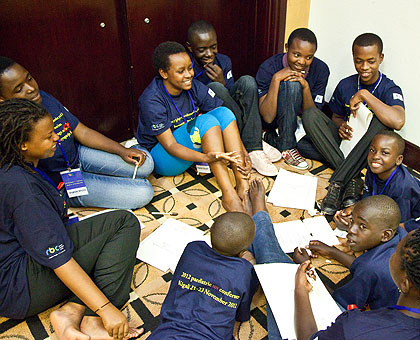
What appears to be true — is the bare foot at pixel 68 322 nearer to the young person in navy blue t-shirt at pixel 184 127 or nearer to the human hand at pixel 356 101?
the young person in navy blue t-shirt at pixel 184 127

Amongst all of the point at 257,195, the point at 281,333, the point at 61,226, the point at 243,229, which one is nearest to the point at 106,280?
the point at 61,226

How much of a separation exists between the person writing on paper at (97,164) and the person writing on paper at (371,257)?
88 cm

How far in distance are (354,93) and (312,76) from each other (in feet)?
1.01

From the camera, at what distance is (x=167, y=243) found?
6.57ft

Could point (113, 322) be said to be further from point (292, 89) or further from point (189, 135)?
point (292, 89)

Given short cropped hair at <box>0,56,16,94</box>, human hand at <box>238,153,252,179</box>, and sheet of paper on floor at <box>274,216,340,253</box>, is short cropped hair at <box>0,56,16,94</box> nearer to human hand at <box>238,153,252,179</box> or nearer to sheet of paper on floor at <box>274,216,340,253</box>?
human hand at <box>238,153,252,179</box>

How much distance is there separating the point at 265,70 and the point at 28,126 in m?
1.72

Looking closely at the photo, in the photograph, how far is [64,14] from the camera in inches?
91.7

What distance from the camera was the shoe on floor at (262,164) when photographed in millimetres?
2547

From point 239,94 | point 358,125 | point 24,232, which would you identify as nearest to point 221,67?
point 239,94

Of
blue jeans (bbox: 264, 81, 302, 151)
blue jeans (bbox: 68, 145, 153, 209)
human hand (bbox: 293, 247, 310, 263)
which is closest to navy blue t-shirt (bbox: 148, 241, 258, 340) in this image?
human hand (bbox: 293, 247, 310, 263)

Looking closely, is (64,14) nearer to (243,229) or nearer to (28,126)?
(28,126)

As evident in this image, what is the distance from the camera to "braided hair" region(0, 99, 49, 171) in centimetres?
140

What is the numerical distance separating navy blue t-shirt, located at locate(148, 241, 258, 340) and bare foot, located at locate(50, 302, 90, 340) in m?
0.33
